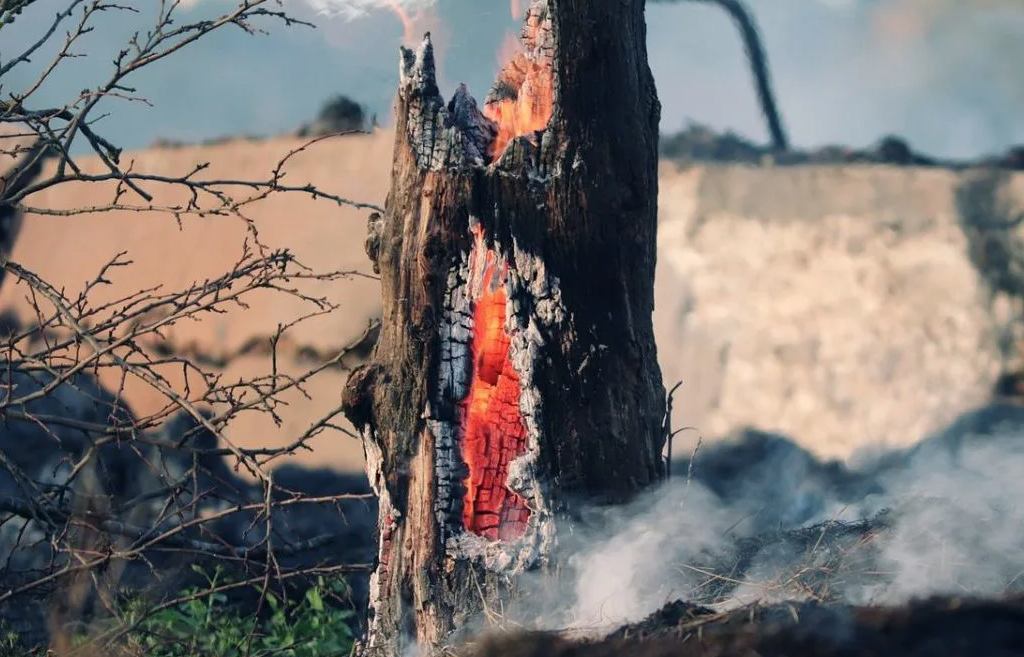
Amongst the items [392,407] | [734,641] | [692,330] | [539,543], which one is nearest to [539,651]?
[734,641]

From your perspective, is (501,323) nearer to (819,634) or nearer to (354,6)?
(819,634)

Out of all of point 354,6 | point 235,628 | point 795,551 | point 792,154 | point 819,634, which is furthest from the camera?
point 792,154

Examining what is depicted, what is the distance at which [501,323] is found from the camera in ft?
10.6

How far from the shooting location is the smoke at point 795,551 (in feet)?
9.07

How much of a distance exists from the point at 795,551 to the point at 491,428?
3.50ft

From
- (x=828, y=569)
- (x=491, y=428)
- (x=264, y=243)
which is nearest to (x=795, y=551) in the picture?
(x=828, y=569)

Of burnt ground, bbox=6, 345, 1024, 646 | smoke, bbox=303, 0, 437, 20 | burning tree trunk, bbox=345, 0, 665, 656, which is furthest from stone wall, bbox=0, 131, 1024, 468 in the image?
burning tree trunk, bbox=345, 0, 665, 656

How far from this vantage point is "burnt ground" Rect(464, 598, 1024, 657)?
2066 mm

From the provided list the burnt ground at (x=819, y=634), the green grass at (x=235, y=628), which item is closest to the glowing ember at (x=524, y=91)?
the burnt ground at (x=819, y=634)

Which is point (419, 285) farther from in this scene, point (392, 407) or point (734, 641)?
point (734, 641)

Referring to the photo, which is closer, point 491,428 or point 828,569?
point 828,569

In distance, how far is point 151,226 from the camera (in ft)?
23.8

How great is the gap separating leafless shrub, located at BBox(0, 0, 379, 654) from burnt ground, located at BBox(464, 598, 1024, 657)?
1235mm

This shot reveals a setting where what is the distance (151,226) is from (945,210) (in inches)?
220
